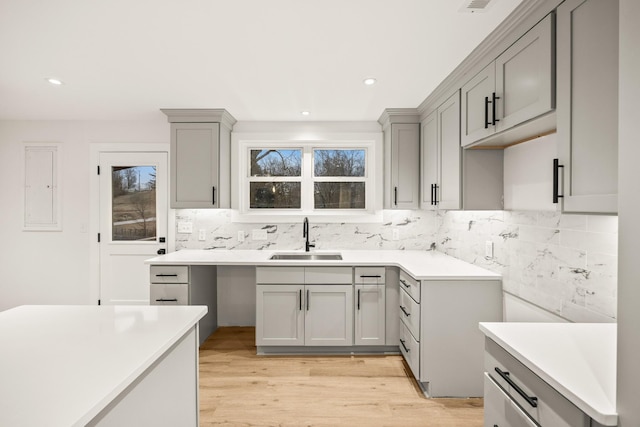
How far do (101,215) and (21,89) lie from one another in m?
1.47

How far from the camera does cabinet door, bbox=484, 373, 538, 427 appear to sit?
1.11 meters

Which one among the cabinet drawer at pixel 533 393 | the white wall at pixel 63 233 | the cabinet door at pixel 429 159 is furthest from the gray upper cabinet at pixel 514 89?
the white wall at pixel 63 233

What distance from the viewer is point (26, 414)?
696mm

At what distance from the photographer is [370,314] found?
2955mm

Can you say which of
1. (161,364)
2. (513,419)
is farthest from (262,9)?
(513,419)

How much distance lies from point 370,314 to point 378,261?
49 cm

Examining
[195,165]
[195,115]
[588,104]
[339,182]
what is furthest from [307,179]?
[588,104]

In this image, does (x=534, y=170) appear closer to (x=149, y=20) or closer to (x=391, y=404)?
(x=391, y=404)

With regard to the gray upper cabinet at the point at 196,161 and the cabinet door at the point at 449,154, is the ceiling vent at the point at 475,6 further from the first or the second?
the gray upper cabinet at the point at 196,161

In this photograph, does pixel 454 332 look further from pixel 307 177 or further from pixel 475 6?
pixel 307 177

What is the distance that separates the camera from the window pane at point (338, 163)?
381 cm

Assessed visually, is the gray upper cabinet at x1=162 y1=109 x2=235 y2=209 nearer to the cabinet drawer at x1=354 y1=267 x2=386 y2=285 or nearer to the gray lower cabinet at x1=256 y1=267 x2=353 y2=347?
the gray lower cabinet at x1=256 y1=267 x2=353 y2=347

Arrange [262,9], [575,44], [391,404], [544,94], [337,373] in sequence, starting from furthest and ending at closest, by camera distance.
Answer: [337,373] < [391,404] < [262,9] < [544,94] < [575,44]

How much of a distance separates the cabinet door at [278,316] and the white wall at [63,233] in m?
2.21
